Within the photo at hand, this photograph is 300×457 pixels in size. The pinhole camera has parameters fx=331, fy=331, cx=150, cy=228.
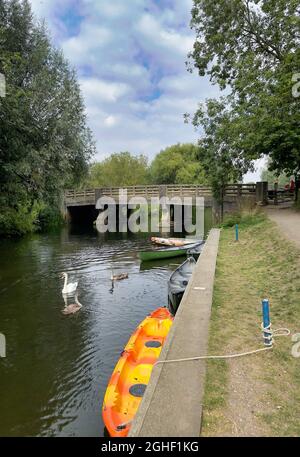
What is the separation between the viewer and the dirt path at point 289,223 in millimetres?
12306

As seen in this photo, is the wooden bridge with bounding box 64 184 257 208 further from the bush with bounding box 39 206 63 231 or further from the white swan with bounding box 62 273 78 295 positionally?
the white swan with bounding box 62 273 78 295

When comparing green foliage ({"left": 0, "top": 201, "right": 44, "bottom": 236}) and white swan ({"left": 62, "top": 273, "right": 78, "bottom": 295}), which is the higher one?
green foliage ({"left": 0, "top": 201, "right": 44, "bottom": 236})

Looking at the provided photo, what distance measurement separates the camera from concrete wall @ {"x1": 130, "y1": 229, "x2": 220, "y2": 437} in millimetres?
3439

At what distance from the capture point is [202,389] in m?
4.07

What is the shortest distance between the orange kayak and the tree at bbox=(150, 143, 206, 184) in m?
49.2

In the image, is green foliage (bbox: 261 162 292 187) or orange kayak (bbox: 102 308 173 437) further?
green foliage (bbox: 261 162 292 187)

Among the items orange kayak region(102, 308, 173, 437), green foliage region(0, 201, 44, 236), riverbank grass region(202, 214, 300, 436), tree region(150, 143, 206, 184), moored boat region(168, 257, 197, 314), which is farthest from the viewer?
tree region(150, 143, 206, 184)

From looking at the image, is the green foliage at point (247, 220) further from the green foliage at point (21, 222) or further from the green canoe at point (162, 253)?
the green foliage at point (21, 222)

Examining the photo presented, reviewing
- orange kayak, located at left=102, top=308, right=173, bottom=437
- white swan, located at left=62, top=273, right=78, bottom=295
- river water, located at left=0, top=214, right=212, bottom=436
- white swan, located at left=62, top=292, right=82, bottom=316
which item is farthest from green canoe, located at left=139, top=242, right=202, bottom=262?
orange kayak, located at left=102, top=308, right=173, bottom=437

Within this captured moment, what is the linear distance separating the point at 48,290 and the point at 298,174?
17.5 m

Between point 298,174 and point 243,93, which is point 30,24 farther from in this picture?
point 298,174

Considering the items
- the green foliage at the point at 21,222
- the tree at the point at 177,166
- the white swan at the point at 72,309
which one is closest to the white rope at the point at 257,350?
the white swan at the point at 72,309

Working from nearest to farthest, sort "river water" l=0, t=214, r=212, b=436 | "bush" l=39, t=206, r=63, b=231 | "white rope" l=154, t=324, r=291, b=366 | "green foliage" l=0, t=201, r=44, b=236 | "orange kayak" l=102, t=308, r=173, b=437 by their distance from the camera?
"white rope" l=154, t=324, r=291, b=366 < "orange kayak" l=102, t=308, r=173, b=437 < "river water" l=0, t=214, r=212, b=436 < "green foliage" l=0, t=201, r=44, b=236 < "bush" l=39, t=206, r=63, b=231

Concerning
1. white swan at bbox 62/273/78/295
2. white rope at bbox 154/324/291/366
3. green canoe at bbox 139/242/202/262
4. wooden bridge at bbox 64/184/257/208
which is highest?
wooden bridge at bbox 64/184/257/208
